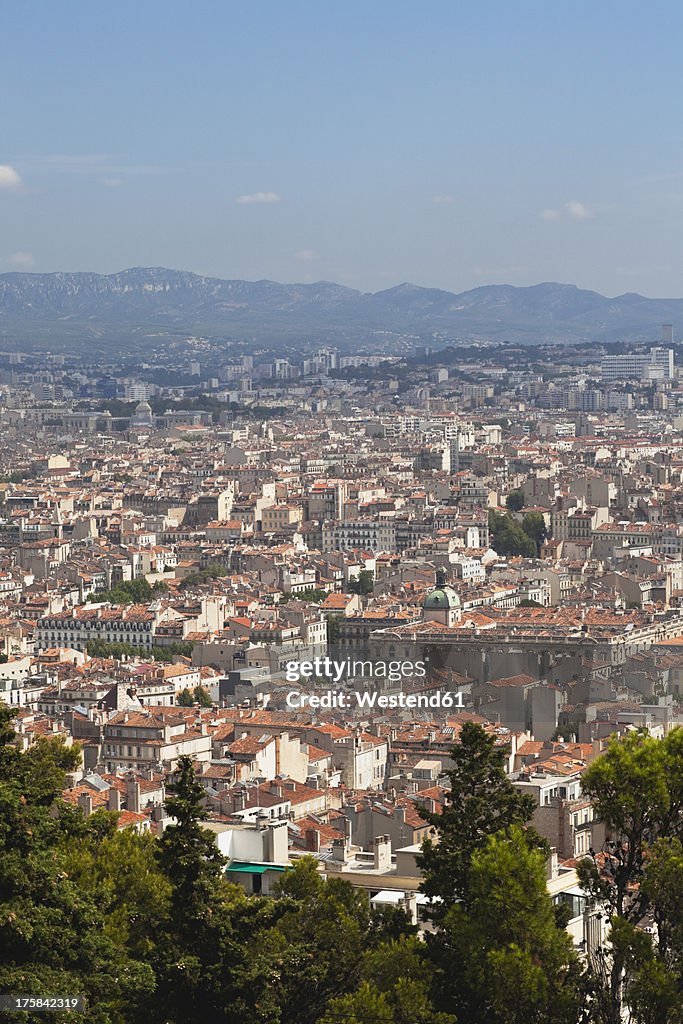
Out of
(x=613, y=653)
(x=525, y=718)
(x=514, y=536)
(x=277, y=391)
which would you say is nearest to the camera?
(x=525, y=718)

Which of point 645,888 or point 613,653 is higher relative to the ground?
point 645,888

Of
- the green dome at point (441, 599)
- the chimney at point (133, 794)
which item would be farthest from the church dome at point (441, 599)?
the chimney at point (133, 794)

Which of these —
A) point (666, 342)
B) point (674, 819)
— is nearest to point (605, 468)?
point (674, 819)

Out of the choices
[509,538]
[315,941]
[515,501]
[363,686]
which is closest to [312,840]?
[315,941]

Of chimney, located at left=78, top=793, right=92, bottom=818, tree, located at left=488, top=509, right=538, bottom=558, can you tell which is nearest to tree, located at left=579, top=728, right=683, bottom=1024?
chimney, located at left=78, top=793, right=92, bottom=818

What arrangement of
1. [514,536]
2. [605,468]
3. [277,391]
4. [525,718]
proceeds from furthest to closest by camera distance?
[277,391] → [605,468] → [514,536] → [525,718]

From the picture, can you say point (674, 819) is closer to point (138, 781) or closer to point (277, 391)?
point (138, 781)

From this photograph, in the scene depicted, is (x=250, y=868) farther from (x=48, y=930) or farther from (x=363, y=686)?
(x=363, y=686)
